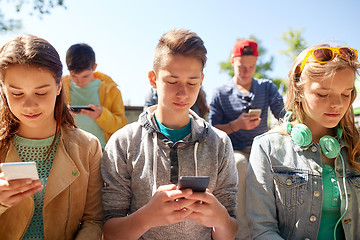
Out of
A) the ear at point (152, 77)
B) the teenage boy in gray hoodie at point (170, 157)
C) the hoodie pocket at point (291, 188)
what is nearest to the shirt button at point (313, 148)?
the hoodie pocket at point (291, 188)

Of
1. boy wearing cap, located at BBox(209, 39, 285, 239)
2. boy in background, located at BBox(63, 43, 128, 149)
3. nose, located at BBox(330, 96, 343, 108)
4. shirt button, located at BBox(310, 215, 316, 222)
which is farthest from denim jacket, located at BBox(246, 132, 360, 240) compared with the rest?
boy in background, located at BBox(63, 43, 128, 149)

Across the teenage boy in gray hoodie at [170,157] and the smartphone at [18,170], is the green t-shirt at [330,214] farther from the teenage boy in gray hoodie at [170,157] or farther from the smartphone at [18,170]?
the smartphone at [18,170]

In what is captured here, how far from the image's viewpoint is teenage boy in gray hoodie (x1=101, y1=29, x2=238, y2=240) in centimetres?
220

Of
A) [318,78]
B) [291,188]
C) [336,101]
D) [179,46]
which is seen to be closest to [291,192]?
[291,188]

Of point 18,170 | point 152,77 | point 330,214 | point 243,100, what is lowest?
point 330,214

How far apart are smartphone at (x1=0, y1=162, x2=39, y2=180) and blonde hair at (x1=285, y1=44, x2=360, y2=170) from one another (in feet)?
5.97

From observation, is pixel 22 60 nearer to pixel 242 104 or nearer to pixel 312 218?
pixel 312 218

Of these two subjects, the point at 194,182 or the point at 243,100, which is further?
the point at 243,100

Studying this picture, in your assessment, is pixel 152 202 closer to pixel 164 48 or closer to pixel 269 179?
→ pixel 269 179

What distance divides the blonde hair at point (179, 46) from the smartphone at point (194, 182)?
0.90 m

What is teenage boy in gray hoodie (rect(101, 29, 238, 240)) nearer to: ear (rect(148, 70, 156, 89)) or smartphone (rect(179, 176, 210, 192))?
ear (rect(148, 70, 156, 89))

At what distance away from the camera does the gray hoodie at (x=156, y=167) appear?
2.21 meters

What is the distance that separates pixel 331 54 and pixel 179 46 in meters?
1.06

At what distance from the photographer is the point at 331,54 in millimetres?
2334
